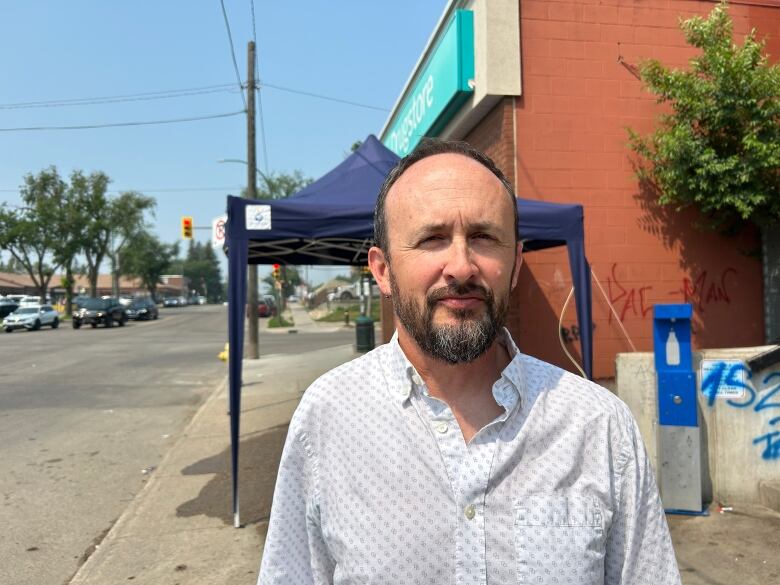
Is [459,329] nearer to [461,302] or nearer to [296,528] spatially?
[461,302]

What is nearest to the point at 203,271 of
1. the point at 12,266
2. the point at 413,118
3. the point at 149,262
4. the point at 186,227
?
the point at 149,262

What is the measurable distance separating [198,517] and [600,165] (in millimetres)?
5913

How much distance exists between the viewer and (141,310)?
4012cm

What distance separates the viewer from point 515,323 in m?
7.37

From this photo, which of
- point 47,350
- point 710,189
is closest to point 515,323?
point 710,189

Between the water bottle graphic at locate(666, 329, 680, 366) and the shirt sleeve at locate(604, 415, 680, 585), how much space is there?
3.60 metres

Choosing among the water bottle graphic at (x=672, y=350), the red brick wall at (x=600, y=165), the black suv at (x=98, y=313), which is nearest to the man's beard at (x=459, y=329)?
the water bottle graphic at (x=672, y=350)

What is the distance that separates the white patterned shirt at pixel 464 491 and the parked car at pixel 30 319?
33407mm

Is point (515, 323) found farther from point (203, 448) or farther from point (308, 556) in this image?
point (308, 556)

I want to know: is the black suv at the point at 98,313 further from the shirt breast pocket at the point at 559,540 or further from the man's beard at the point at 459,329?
the shirt breast pocket at the point at 559,540

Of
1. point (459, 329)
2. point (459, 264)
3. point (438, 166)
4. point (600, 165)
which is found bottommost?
point (459, 329)

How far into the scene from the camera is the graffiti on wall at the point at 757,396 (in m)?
4.65

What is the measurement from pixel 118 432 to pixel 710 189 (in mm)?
7594

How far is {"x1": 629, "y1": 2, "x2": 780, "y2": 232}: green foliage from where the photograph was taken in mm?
6121
